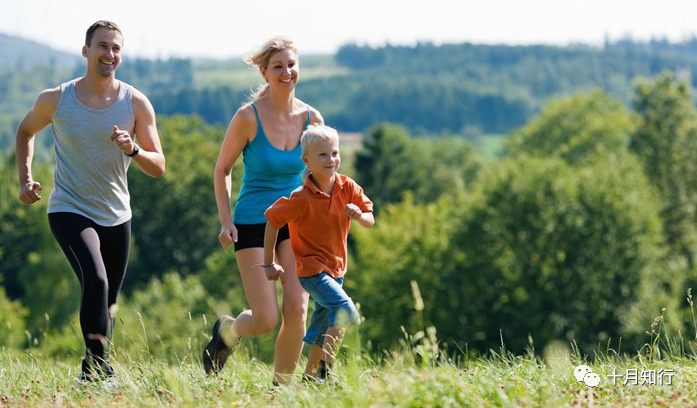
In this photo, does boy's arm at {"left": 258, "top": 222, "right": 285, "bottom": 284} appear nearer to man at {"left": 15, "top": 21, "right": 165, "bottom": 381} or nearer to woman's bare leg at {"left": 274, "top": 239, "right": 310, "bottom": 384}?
woman's bare leg at {"left": 274, "top": 239, "right": 310, "bottom": 384}

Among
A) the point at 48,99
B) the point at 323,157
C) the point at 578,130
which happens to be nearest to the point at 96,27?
the point at 48,99

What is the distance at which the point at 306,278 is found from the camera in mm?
6465

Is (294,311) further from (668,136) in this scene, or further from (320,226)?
(668,136)

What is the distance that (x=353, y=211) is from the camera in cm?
622

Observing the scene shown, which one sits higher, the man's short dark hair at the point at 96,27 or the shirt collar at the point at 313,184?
the man's short dark hair at the point at 96,27

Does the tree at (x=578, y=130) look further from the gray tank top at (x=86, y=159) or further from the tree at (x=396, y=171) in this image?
the gray tank top at (x=86, y=159)

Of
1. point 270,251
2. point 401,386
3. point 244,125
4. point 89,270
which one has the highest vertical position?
point 244,125

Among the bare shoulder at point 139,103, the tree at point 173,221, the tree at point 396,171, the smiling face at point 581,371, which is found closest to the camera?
the smiling face at point 581,371

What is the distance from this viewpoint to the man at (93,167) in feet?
22.2

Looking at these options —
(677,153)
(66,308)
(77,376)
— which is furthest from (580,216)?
(77,376)

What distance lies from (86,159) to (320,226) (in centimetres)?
169

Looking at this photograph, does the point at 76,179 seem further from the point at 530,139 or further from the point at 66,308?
the point at 530,139

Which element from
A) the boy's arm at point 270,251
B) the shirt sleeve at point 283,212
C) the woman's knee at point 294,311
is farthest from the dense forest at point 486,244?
the shirt sleeve at point 283,212

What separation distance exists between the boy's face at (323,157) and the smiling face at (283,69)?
0.69 metres
